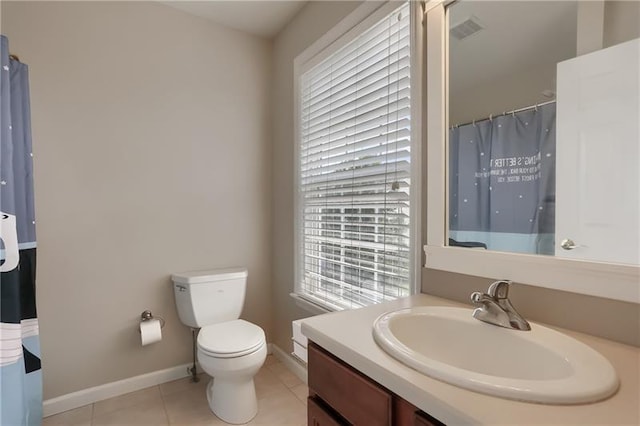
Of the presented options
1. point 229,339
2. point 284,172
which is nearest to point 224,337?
point 229,339

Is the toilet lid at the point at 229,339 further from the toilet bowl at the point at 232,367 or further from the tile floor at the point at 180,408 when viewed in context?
the tile floor at the point at 180,408

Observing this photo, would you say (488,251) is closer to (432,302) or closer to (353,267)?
(432,302)

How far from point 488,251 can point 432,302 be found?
0.87 feet

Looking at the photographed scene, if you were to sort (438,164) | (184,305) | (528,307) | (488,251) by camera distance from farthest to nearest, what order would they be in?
(184,305) → (438,164) → (488,251) → (528,307)

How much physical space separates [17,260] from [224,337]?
999mm

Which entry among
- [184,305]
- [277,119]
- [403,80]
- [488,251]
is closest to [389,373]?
[488,251]

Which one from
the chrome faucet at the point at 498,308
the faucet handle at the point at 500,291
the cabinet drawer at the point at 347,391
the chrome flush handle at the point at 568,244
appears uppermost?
the chrome flush handle at the point at 568,244

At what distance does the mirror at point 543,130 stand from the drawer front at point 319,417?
746 millimetres

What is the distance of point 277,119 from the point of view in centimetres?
245

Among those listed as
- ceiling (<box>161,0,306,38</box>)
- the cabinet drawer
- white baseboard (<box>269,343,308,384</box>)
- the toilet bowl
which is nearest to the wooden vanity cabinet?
the cabinet drawer

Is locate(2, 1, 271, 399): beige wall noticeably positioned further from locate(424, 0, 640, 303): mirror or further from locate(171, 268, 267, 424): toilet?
locate(424, 0, 640, 303): mirror

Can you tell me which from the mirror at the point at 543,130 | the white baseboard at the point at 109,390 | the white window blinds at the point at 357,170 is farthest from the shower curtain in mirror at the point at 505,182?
the white baseboard at the point at 109,390

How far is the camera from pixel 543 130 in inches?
39.9

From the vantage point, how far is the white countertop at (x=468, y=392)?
0.53 meters
